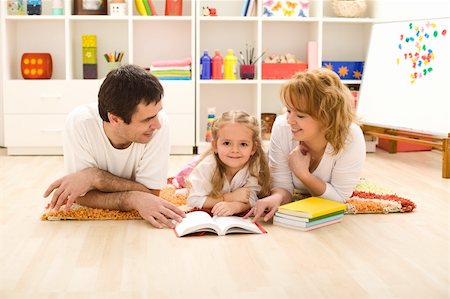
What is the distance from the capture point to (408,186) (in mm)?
3441

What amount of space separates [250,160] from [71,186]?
718 mm

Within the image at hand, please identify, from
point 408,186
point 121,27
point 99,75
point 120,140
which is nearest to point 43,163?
point 99,75

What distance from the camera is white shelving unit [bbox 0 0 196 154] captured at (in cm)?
444

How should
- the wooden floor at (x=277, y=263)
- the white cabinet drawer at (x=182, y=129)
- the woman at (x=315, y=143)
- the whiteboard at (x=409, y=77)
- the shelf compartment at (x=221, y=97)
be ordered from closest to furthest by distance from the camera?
1. the wooden floor at (x=277, y=263)
2. the woman at (x=315, y=143)
3. the whiteboard at (x=409, y=77)
4. the white cabinet drawer at (x=182, y=129)
5. the shelf compartment at (x=221, y=97)

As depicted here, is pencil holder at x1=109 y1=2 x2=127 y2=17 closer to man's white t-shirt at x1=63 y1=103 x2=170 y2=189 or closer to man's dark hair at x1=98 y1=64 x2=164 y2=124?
man's white t-shirt at x1=63 y1=103 x2=170 y2=189

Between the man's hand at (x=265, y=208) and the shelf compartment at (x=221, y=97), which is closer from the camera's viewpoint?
the man's hand at (x=265, y=208)

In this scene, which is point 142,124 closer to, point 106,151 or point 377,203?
point 106,151

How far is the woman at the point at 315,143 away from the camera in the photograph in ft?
8.60

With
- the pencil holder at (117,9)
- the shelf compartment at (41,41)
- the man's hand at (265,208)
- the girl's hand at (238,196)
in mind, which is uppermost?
the pencil holder at (117,9)

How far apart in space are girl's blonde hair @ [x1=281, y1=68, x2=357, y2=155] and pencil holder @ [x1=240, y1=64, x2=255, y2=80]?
1.95m

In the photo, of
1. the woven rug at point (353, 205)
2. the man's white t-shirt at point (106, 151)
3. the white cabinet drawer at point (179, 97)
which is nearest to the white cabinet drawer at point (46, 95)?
the white cabinet drawer at point (179, 97)

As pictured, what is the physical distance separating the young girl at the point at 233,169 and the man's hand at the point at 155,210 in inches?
7.3

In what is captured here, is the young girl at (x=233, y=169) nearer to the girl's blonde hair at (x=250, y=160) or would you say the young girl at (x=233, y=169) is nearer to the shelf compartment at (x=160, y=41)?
the girl's blonde hair at (x=250, y=160)

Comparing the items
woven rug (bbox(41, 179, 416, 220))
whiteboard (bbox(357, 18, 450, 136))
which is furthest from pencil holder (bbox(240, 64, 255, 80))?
woven rug (bbox(41, 179, 416, 220))
